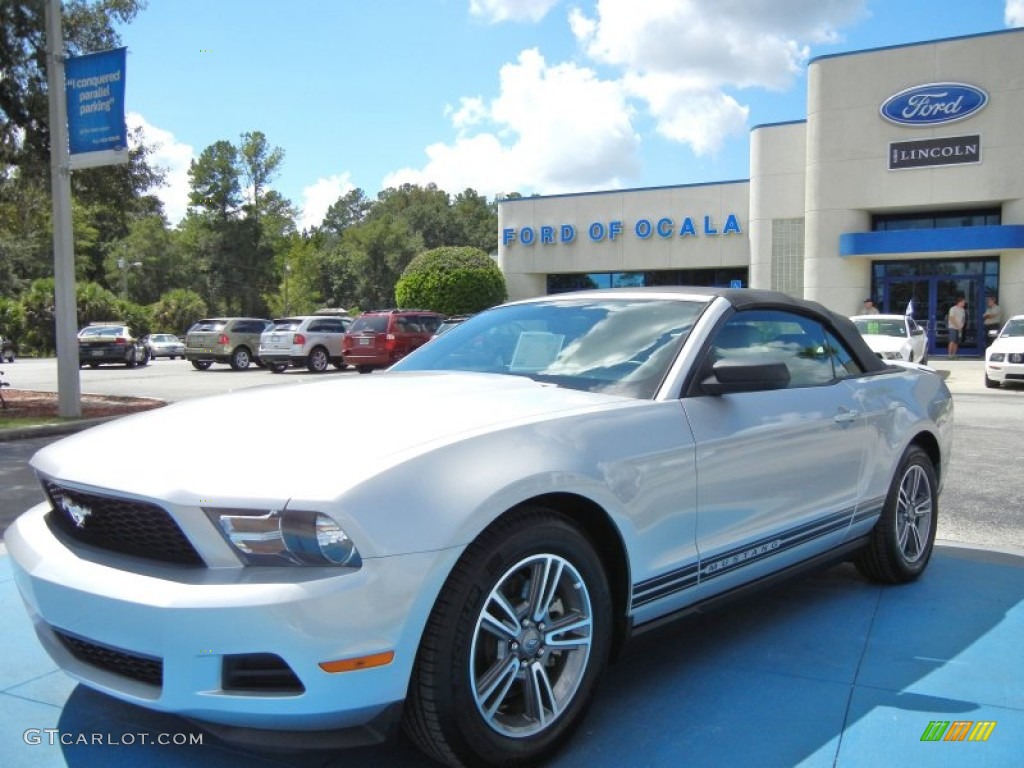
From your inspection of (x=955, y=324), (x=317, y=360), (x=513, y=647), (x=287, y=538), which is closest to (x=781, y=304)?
(x=513, y=647)

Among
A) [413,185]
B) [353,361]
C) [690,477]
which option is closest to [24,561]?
[690,477]

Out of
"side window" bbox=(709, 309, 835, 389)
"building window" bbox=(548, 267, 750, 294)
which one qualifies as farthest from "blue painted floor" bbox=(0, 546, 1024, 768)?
"building window" bbox=(548, 267, 750, 294)

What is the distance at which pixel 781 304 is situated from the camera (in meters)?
4.13

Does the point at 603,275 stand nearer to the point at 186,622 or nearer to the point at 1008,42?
the point at 1008,42

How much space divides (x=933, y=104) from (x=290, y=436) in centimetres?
2955

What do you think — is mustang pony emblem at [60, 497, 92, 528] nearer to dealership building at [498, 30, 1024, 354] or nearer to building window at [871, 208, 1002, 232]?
dealership building at [498, 30, 1024, 354]

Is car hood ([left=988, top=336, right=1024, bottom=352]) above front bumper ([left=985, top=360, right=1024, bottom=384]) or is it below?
above

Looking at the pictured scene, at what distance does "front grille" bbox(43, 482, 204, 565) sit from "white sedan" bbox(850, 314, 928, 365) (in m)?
17.6

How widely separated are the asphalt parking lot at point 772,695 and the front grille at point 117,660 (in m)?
0.44

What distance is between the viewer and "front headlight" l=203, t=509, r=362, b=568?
229cm

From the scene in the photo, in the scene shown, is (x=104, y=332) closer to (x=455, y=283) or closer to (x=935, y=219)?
(x=455, y=283)

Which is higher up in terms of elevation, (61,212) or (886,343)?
(61,212)

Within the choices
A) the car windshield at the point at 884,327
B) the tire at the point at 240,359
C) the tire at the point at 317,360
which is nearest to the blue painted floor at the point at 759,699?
the car windshield at the point at 884,327

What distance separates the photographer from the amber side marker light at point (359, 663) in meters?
2.23
